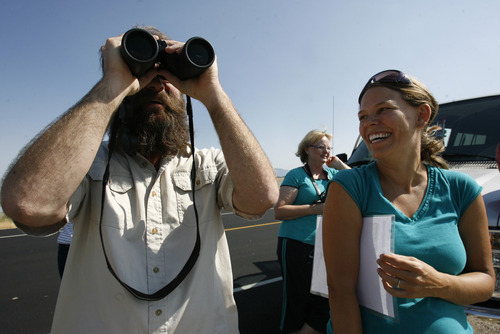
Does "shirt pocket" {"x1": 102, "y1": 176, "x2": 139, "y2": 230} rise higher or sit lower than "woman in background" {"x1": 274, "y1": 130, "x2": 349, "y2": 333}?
higher

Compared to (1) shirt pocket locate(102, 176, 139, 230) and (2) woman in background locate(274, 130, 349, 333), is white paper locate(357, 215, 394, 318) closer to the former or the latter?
(1) shirt pocket locate(102, 176, 139, 230)

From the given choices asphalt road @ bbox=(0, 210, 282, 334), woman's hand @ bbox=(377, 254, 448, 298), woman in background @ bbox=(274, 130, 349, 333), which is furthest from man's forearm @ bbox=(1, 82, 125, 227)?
asphalt road @ bbox=(0, 210, 282, 334)

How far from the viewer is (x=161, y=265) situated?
1.35m

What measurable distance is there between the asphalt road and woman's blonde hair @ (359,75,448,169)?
105 inches

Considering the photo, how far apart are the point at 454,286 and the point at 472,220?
1.14 ft

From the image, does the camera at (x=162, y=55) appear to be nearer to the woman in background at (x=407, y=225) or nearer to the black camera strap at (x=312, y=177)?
the woman in background at (x=407, y=225)

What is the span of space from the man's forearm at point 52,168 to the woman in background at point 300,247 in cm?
221

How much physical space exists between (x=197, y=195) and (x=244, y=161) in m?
0.33

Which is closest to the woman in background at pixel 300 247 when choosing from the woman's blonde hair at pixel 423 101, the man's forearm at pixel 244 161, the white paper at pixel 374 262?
the woman's blonde hair at pixel 423 101

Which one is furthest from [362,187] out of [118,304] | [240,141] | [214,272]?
[118,304]

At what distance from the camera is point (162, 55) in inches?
58.8

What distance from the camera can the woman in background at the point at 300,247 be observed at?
2.94 m

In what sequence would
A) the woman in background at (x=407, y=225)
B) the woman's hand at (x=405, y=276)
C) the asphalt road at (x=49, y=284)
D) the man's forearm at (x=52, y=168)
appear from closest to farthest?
the man's forearm at (x=52, y=168)
the woman's hand at (x=405, y=276)
the woman in background at (x=407, y=225)
the asphalt road at (x=49, y=284)

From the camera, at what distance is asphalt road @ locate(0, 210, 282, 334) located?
3.81 metres
